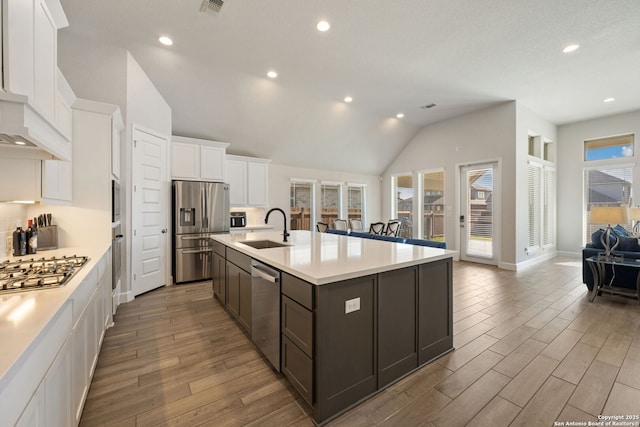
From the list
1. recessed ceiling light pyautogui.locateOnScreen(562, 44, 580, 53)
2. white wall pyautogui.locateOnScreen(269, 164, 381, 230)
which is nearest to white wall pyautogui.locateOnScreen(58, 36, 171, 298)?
white wall pyautogui.locateOnScreen(269, 164, 381, 230)

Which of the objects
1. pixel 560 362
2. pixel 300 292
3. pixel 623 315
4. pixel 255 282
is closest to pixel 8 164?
pixel 255 282

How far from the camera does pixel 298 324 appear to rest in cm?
175

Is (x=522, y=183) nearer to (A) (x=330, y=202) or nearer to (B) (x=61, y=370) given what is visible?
(A) (x=330, y=202)

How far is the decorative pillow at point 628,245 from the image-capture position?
3.94m

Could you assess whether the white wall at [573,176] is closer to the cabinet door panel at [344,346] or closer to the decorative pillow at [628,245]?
the decorative pillow at [628,245]

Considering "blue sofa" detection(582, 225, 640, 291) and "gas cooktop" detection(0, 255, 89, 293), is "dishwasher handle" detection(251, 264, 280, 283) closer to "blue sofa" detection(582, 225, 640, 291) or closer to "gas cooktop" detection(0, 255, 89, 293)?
"gas cooktop" detection(0, 255, 89, 293)

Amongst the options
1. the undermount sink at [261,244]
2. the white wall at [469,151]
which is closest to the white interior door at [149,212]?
the undermount sink at [261,244]

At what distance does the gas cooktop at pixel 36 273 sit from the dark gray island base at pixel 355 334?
1291mm

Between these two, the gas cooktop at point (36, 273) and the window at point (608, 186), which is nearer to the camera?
the gas cooktop at point (36, 273)

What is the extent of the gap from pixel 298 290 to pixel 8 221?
2.46m

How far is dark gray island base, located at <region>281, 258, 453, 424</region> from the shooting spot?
1.61m

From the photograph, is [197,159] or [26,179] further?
[197,159]

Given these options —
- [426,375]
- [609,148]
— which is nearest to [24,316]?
[426,375]

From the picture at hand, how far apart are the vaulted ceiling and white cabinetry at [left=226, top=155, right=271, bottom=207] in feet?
1.16
